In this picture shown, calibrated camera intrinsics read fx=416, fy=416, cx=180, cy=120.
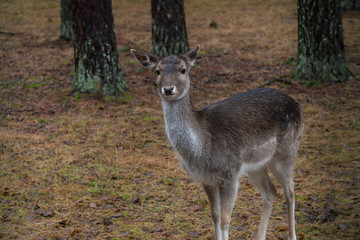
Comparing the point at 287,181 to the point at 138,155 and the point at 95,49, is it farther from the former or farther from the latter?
the point at 95,49

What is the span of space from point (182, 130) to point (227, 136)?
0.58m

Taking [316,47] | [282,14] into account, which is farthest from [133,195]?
[282,14]

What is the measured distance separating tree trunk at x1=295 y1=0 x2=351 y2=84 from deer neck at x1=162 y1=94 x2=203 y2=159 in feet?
21.6

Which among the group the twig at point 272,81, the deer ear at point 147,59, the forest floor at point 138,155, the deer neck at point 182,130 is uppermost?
the deer ear at point 147,59

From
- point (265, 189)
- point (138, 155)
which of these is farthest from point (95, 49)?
point (265, 189)

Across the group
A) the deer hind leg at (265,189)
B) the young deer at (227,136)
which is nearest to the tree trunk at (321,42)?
the young deer at (227,136)

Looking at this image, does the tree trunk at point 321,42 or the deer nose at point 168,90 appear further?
the tree trunk at point 321,42

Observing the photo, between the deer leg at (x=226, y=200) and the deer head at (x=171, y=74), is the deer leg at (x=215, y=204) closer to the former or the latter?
the deer leg at (x=226, y=200)

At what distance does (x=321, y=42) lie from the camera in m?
10.1

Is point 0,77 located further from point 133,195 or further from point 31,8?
point 31,8

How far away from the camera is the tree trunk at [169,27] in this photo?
1142cm

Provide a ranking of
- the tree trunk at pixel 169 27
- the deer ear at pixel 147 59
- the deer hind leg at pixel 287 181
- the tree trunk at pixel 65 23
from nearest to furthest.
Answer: the deer ear at pixel 147 59, the deer hind leg at pixel 287 181, the tree trunk at pixel 169 27, the tree trunk at pixel 65 23

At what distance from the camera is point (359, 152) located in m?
7.03

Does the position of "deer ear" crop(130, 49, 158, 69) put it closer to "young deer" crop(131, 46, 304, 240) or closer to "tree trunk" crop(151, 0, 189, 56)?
"young deer" crop(131, 46, 304, 240)
